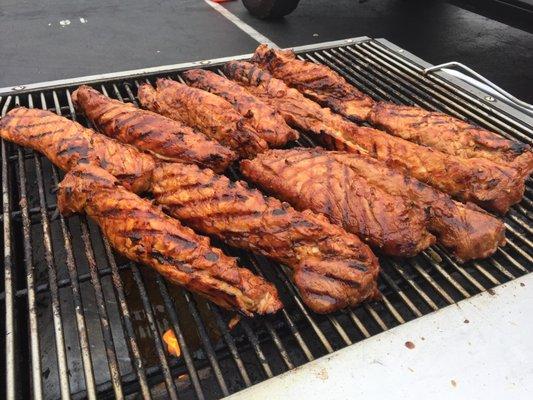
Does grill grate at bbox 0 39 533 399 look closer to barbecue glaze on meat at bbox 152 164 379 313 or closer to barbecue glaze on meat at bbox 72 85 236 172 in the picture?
barbecue glaze on meat at bbox 152 164 379 313

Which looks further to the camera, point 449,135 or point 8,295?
point 449,135

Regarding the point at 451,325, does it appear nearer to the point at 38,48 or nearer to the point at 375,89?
the point at 375,89

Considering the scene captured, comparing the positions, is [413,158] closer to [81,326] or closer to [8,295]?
[81,326]

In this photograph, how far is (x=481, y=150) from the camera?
312cm

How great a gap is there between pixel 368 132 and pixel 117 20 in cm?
628

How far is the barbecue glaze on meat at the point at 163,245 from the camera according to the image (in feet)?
7.14

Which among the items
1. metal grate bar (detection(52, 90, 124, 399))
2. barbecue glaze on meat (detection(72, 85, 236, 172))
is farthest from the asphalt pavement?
metal grate bar (detection(52, 90, 124, 399))

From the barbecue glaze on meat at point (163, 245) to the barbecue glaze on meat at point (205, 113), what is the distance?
934 mm

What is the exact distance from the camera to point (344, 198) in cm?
257

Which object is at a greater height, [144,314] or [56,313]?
[56,313]

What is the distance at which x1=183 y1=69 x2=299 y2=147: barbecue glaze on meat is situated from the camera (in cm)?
323

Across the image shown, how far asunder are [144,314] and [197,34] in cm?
572

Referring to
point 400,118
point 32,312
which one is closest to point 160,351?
point 32,312

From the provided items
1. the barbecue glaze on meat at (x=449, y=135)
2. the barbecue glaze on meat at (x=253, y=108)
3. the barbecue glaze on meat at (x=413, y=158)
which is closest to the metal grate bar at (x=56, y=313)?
the barbecue glaze on meat at (x=253, y=108)
